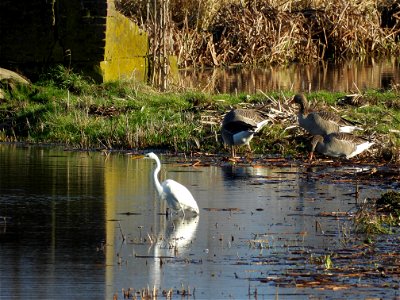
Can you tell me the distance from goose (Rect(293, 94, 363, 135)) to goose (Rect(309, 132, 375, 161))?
2.21 ft

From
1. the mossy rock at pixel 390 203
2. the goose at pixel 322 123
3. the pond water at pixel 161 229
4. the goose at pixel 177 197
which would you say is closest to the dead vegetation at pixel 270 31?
the goose at pixel 322 123

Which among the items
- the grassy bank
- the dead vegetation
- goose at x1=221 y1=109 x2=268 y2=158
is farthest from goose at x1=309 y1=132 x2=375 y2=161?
the dead vegetation

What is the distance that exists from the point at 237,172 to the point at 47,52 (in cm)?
827

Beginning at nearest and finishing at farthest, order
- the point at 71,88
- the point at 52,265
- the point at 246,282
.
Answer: the point at 246,282 → the point at 52,265 → the point at 71,88

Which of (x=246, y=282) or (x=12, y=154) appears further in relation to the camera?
(x=12, y=154)

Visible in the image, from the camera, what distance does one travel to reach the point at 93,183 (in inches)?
619

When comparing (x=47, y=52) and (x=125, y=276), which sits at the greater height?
Result: (x=47, y=52)

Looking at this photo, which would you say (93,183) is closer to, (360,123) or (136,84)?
(360,123)

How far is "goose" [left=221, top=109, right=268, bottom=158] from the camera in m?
17.6

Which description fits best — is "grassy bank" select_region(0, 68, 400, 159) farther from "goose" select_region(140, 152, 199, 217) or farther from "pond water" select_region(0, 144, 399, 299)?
"goose" select_region(140, 152, 199, 217)

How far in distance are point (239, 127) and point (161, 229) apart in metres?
5.27

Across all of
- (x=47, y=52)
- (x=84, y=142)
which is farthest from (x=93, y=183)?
(x=47, y=52)

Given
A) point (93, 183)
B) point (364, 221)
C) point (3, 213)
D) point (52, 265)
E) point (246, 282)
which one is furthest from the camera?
point (93, 183)

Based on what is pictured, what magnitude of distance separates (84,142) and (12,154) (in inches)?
56.8
